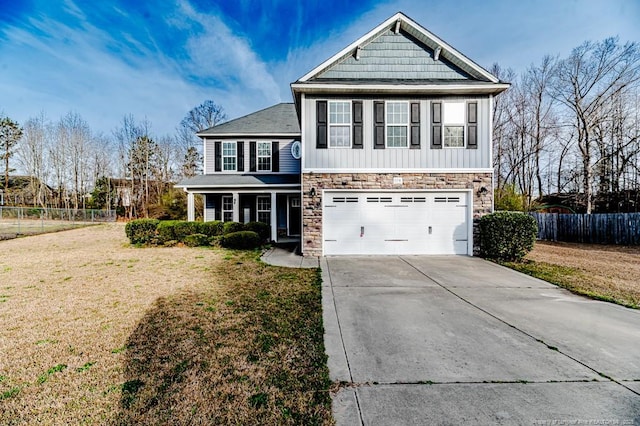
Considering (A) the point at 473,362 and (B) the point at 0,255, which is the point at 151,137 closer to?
(B) the point at 0,255

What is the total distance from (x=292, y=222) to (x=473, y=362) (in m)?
13.1

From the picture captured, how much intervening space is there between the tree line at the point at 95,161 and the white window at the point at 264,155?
16256 mm

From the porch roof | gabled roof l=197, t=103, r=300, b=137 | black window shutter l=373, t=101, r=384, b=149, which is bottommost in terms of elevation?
the porch roof

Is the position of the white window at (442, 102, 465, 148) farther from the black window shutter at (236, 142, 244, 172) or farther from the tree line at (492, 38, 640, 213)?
the black window shutter at (236, 142, 244, 172)

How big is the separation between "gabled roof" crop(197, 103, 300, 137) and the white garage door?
275 inches

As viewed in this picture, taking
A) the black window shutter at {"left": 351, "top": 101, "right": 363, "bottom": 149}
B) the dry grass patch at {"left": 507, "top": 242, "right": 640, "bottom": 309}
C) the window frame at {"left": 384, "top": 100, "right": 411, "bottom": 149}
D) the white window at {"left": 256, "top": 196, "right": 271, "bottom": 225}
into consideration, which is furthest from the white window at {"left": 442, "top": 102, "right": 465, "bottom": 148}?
the white window at {"left": 256, "top": 196, "right": 271, "bottom": 225}

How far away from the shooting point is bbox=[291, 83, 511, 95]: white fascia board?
361 inches

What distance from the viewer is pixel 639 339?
379 cm

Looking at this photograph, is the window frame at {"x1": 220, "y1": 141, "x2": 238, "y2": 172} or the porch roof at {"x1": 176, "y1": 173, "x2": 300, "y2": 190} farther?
the window frame at {"x1": 220, "y1": 141, "x2": 238, "y2": 172}

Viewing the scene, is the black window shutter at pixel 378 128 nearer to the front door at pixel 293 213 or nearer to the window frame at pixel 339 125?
the window frame at pixel 339 125

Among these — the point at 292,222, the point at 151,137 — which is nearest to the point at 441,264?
the point at 292,222

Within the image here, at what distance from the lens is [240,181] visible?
44.6 feet

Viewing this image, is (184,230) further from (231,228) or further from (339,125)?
(339,125)

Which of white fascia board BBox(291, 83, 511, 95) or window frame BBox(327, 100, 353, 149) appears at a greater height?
white fascia board BBox(291, 83, 511, 95)
